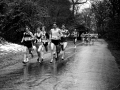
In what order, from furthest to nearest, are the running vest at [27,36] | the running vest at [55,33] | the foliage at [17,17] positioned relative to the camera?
the foliage at [17,17] < the running vest at [55,33] < the running vest at [27,36]

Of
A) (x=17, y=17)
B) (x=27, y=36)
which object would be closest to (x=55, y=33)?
(x=27, y=36)

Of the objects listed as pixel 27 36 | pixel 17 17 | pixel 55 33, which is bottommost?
pixel 27 36

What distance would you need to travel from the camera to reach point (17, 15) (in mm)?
23578

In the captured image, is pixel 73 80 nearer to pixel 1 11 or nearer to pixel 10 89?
pixel 10 89

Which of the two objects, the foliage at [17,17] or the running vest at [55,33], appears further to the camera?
the foliage at [17,17]

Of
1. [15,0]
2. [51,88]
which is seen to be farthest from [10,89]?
[15,0]

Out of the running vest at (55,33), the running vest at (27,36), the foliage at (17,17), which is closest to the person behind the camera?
the running vest at (27,36)

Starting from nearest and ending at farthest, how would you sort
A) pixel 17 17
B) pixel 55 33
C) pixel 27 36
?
pixel 27 36, pixel 55 33, pixel 17 17

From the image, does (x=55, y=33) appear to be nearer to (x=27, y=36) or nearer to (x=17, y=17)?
(x=27, y=36)

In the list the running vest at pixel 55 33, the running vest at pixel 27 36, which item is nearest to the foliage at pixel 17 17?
the running vest at pixel 55 33

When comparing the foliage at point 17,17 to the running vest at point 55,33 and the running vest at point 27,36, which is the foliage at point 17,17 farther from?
the running vest at point 27,36

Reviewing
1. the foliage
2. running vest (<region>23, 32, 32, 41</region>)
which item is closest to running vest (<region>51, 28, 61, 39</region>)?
running vest (<region>23, 32, 32, 41</region>)

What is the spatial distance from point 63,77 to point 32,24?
17054mm

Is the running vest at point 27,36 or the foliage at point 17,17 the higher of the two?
the foliage at point 17,17
